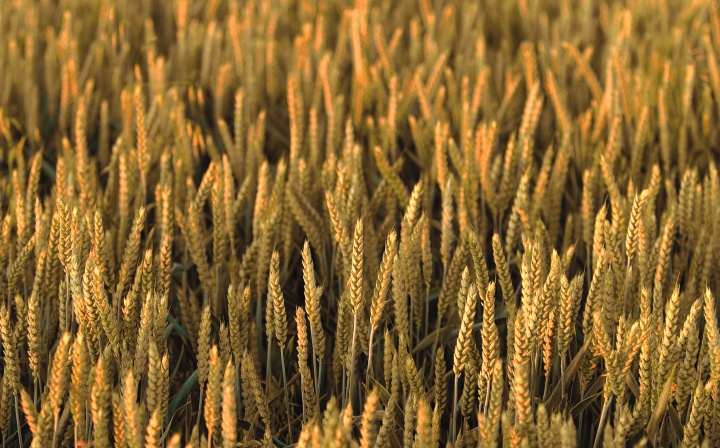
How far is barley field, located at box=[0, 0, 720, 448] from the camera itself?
2.66 ft

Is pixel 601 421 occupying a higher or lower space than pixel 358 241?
lower

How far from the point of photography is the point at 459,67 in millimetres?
1819

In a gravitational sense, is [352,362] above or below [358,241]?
below

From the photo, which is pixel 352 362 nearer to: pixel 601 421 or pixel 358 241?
pixel 358 241

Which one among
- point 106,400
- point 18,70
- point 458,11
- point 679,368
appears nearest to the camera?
point 106,400

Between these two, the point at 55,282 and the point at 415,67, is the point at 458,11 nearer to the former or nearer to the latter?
the point at 415,67

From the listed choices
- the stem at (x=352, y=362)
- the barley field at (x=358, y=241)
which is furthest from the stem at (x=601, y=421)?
the stem at (x=352, y=362)

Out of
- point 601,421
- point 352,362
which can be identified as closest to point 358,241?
point 352,362

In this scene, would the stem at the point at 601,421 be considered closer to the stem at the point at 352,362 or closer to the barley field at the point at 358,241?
the barley field at the point at 358,241

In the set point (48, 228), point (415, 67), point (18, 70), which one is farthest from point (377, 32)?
point (48, 228)

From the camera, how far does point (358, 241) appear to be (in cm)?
83

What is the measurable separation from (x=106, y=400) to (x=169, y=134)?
0.83 metres

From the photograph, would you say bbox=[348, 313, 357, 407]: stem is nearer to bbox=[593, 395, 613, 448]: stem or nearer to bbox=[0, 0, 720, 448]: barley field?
bbox=[0, 0, 720, 448]: barley field

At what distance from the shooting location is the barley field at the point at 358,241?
810 millimetres
